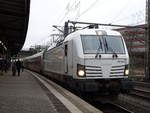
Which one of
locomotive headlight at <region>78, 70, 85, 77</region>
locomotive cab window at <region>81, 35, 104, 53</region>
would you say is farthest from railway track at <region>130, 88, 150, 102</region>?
locomotive headlight at <region>78, 70, 85, 77</region>

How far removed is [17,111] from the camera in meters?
8.86

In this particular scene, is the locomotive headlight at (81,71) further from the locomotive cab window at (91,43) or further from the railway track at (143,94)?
the railway track at (143,94)

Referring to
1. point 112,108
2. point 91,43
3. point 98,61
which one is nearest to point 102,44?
point 91,43

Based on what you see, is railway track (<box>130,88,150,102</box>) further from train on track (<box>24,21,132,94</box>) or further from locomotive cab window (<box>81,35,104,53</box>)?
locomotive cab window (<box>81,35,104,53</box>)

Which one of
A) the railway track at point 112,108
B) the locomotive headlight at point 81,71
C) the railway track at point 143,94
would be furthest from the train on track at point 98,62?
the railway track at point 143,94

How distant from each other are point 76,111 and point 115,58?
405cm

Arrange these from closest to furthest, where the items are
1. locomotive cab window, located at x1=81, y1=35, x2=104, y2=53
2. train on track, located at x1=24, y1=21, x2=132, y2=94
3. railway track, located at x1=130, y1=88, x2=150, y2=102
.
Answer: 1. train on track, located at x1=24, y1=21, x2=132, y2=94
2. locomotive cab window, located at x1=81, y1=35, x2=104, y2=53
3. railway track, located at x1=130, y1=88, x2=150, y2=102

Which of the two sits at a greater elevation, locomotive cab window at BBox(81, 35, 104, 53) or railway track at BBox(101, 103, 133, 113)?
locomotive cab window at BBox(81, 35, 104, 53)

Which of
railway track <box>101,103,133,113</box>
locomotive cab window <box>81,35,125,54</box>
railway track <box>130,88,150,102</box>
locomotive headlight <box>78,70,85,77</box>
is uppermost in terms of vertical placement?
locomotive cab window <box>81,35,125,54</box>

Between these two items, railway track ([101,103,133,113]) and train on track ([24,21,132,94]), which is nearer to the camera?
railway track ([101,103,133,113])

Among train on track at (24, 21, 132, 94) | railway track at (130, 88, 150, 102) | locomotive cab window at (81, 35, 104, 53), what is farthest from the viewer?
railway track at (130, 88, 150, 102)

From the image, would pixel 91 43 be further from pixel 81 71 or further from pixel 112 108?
pixel 112 108

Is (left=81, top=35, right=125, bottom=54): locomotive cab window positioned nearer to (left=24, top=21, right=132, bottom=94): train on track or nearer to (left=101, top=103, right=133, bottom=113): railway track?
(left=24, top=21, right=132, bottom=94): train on track

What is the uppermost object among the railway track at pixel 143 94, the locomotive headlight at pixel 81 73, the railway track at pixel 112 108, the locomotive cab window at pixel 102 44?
the locomotive cab window at pixel 102 44
